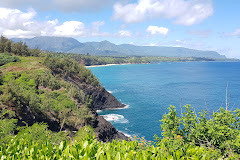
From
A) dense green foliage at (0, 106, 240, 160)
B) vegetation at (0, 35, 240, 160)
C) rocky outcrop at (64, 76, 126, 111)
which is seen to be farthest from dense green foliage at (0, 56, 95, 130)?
dense green foliage at (0, 106, 240, 160)

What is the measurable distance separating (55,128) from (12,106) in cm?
752

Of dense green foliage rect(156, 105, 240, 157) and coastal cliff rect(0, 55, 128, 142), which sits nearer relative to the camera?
dense green foliage rect(156, 105, 240, 157)

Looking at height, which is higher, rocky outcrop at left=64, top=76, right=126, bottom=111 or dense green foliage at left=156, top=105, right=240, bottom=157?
dense green foliage at left=156, top=105, right=240, bottom=157

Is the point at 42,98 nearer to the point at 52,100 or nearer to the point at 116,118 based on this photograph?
the point at 52,100

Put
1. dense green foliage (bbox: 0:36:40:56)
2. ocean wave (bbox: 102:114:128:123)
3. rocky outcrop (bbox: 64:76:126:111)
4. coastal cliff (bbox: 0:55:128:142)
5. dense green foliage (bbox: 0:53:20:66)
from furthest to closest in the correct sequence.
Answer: dense green foliage (bbox: 0:36:40:56), rocky outcrop (bbox: 64:76:126:111), dense green foliage (bbox: 0:53:20:66), ocean wave (bbox: 102:114:128:123), coastal cliff (bbox: 0:55:128:142)

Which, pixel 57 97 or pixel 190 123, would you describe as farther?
pixel 57 97

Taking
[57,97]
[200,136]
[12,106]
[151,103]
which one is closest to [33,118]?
[12,106]

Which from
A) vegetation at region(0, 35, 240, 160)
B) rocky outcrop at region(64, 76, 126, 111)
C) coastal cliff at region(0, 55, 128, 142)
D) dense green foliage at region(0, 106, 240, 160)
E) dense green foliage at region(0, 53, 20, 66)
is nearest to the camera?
dense green foliage at region(0, 106, 240, 160)

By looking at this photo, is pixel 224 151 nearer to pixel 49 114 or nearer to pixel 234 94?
pixel 49 114

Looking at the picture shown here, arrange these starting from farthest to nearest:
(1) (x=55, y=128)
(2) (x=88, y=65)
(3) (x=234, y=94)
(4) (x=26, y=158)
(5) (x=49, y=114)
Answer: (2) (x=88, y=65) → (3) (x=234, y=94) → (5) (x=49, y=114) → (1) (x=55, y=128) → (4) (x=26, y=158)

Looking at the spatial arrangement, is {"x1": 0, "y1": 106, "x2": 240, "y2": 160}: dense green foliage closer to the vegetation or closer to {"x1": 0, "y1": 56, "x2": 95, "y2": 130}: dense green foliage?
the vegetation

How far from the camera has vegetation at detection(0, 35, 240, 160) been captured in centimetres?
634

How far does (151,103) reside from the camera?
6075 centimetres

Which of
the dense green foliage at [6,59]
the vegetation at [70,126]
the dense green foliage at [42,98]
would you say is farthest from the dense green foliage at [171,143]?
the dense green foliage at [6,59]
